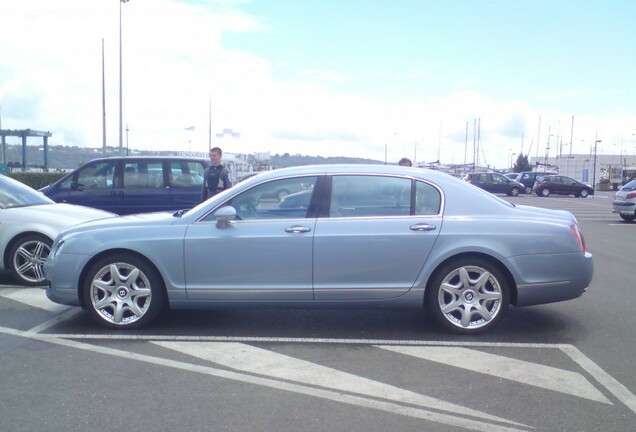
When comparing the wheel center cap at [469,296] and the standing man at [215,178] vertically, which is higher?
the standing man at [215,178]

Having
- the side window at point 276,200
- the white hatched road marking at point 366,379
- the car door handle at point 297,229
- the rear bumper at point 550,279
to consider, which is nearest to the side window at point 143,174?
the white hatched road marking at point 366,379

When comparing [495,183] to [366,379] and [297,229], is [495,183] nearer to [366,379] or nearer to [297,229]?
[297,229]

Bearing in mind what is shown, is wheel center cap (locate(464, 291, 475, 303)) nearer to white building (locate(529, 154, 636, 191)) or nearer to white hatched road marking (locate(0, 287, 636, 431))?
white hatched road marking (locate(0, 287, 636, 431))

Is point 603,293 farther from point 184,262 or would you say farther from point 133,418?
point 133,418

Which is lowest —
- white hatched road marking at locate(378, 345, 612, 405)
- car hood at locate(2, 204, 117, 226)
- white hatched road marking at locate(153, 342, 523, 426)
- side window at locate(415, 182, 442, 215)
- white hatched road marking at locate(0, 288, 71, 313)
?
white hatched road marking at locate(0, 288, 71, 313)

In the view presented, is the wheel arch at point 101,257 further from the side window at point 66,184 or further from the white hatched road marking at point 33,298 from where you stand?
the side window at point 66,184

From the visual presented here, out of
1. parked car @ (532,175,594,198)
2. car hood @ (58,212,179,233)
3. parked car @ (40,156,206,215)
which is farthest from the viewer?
parked car @ (532,175,594,198)

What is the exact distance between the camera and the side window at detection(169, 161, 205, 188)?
508 inches

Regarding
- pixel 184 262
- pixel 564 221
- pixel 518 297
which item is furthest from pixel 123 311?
pixel 564 221

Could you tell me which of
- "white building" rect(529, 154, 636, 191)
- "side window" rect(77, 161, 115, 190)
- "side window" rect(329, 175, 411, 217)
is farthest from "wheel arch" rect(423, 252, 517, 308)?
"white building" rect(529, 154, 636, 191)

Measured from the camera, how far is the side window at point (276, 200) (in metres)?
6.12

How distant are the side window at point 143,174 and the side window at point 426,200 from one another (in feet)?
25.5

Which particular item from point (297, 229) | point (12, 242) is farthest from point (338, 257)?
point (12, 242)

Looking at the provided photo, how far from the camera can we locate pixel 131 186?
1279 cm
